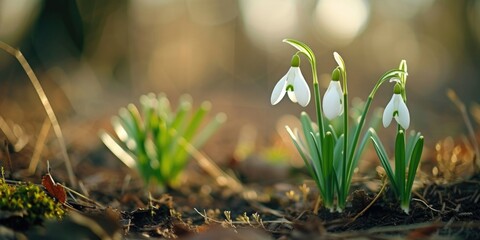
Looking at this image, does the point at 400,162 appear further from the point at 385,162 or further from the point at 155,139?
the point at 155,139

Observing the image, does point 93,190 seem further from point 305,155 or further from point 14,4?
point 14,4

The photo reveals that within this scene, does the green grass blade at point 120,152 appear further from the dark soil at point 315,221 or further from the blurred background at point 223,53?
the blurred background at point 223,53

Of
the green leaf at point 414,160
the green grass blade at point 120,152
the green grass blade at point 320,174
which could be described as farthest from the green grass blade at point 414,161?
the green grass blade at point 120,152

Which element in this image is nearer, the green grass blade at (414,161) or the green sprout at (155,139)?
the green grass blade at (414,161)

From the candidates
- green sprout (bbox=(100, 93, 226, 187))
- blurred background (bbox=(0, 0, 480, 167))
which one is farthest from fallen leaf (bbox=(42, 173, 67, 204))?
blurred background (bbox=(0, 0, 480, 167))

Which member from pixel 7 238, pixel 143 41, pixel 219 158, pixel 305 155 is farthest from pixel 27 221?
pixel 143 41

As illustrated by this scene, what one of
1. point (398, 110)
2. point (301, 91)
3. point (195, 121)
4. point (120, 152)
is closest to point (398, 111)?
point (398, 110)

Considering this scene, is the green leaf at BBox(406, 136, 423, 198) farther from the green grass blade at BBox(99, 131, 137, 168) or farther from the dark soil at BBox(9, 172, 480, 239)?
the green grass blade at BBox(99, 131, 137, 168)
